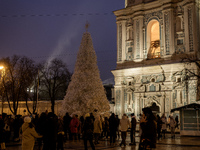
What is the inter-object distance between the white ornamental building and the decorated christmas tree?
10.6 metres

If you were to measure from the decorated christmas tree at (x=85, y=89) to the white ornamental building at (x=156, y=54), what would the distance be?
34.8 feet

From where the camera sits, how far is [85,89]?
70.8ft

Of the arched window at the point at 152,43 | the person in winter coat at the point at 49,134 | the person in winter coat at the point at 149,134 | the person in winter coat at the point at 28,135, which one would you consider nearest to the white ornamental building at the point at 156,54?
the arched window at the point at 152,43

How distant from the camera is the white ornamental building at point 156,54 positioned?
29.5 m

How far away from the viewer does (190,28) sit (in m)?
29.8

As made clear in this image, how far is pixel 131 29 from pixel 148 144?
91.4 feet

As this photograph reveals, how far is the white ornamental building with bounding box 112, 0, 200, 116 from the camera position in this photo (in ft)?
96.8

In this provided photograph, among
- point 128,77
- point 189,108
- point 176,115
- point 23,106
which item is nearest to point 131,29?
point 128,77

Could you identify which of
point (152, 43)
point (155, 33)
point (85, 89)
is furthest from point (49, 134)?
point (155, 33)

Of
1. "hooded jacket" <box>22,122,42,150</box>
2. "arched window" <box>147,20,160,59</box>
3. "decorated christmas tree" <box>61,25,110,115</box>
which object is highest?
"arched window" <box>147,20,160,59</box>

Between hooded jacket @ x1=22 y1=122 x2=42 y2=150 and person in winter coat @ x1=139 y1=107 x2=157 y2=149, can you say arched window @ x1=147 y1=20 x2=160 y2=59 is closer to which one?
person in winter coat @ x1=139 y1=107 x2=157 y2=149

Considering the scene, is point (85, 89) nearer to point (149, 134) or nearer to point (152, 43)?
point (149, 134)

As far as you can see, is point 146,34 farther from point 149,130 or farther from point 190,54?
point 149,130

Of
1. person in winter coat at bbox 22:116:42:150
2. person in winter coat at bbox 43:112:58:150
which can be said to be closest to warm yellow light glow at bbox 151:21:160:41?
person in winter coat at bbox 43:112:58:150
